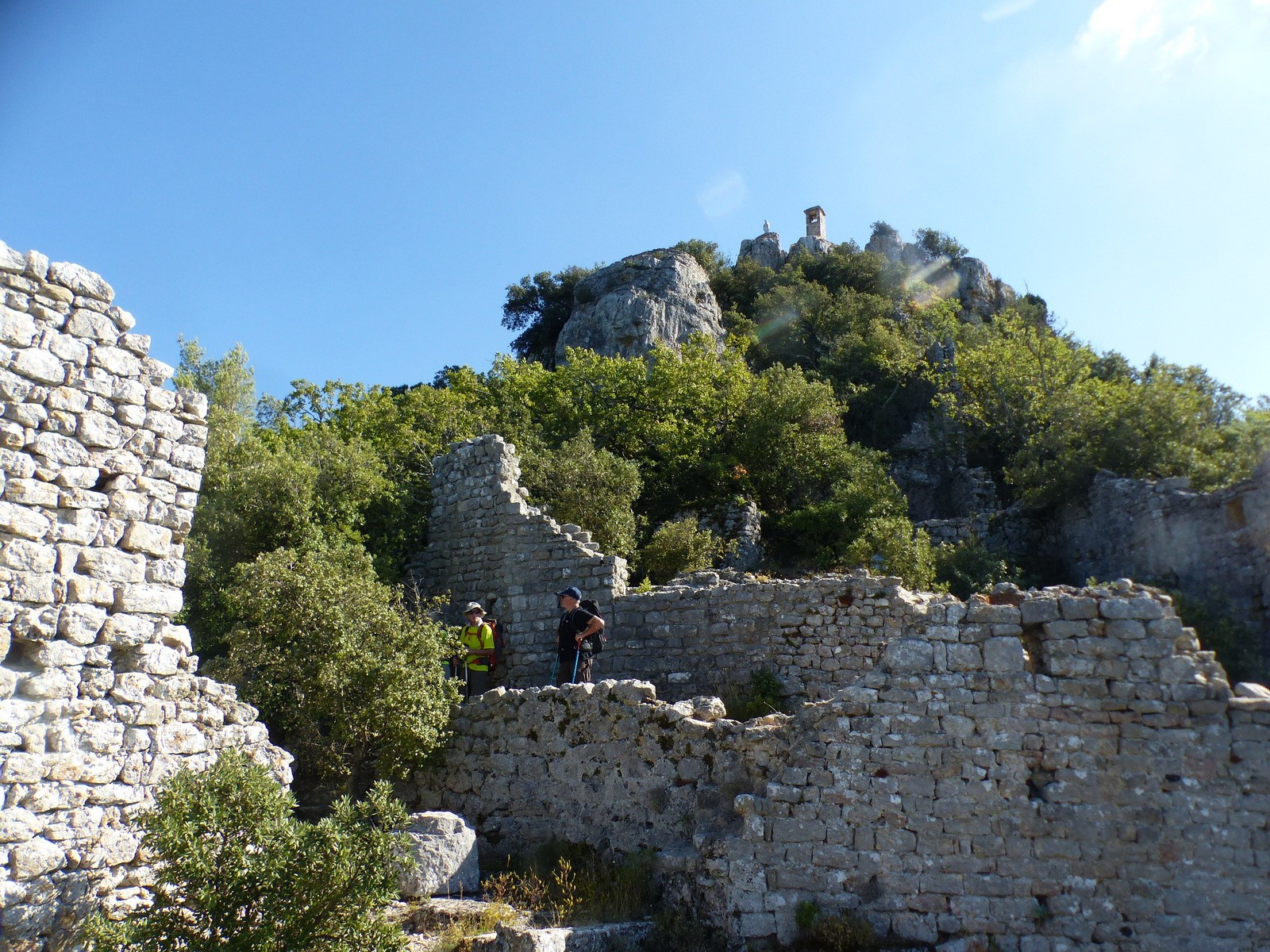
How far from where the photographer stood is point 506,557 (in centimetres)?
1396

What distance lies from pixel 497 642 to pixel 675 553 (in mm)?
4324

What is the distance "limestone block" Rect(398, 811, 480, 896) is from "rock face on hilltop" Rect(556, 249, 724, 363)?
95.3 feet

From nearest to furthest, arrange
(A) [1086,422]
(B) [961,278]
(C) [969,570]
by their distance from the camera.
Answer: (C) [969,570]
(A) [1086,422]
(B) [961,278]

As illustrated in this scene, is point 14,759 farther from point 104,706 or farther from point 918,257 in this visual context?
point 918,257

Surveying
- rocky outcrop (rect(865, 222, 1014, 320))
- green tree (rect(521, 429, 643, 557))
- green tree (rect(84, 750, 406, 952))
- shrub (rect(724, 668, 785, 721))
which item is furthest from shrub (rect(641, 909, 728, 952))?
rocky outcrop (rect(865, 222, 1014, 320))

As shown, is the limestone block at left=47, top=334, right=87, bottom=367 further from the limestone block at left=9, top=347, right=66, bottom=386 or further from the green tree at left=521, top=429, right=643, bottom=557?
the green tree at left=521, top=429, right=643, bottom=557

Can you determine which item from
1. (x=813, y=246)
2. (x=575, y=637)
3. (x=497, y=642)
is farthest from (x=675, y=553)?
(x=813, y=246)

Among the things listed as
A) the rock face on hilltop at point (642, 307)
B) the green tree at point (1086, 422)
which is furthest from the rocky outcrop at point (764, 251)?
the green tree at point (1086, 422)

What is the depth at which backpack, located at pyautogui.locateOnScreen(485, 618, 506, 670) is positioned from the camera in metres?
12.6

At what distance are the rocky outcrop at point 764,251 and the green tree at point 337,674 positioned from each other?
138 feet

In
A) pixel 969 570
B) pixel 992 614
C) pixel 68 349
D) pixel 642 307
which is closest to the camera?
pixel 68 349

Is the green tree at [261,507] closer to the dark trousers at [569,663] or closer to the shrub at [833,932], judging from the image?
the dark trousers at [569,663]

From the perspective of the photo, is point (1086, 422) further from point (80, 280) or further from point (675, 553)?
point (80, 280)

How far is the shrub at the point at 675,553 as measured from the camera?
16.1m
